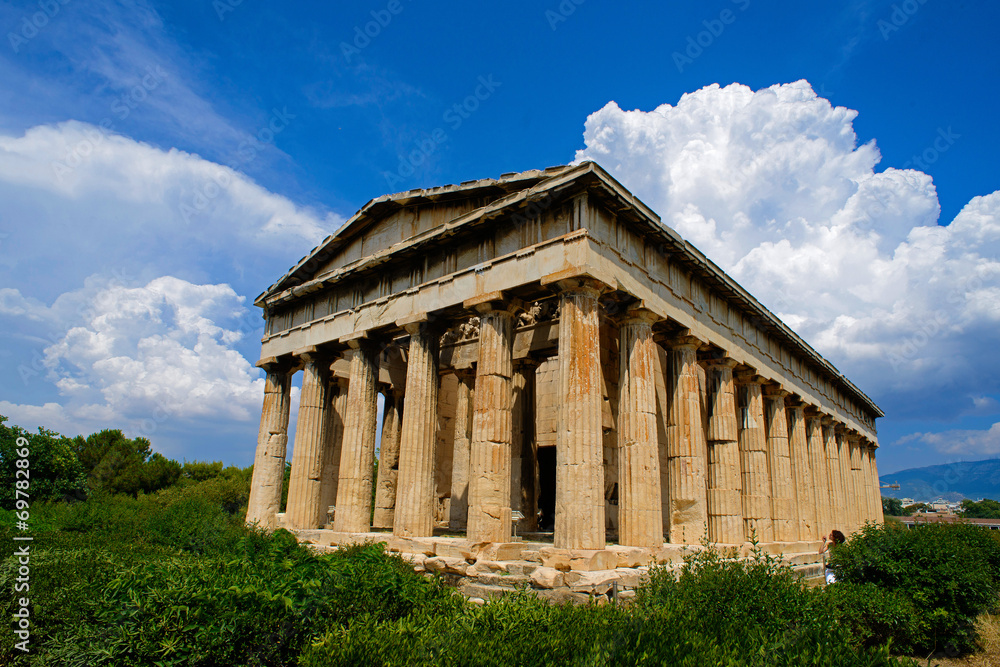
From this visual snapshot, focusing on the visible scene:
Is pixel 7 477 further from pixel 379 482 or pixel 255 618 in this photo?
pixel 255 618

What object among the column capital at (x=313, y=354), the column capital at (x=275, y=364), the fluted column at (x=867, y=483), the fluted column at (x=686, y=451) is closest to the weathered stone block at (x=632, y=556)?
the fluted column at (x=686, y=451)

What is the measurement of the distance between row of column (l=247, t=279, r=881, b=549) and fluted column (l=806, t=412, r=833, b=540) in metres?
0.08

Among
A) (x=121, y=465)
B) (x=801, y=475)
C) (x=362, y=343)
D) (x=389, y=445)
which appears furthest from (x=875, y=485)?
(x=121, y=465)

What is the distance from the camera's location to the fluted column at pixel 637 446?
42.0ft

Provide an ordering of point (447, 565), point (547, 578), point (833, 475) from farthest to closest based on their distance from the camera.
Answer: point (833, 475), point (447, 565), point (547, 578)

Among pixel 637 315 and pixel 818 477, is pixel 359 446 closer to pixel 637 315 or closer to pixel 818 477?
pixel 637 315

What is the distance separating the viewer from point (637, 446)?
13047 mm

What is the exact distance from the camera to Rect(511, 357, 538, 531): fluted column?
61.3 feet

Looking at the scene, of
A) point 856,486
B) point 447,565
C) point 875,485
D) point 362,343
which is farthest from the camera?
point 875,485

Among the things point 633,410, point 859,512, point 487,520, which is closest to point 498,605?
point 487,520

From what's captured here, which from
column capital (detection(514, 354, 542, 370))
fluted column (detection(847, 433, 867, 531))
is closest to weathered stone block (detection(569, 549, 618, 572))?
column capital (detection(514, 354, 542, 370))

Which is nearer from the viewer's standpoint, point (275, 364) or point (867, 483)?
point (275, 364)

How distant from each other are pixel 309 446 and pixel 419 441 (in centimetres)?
520

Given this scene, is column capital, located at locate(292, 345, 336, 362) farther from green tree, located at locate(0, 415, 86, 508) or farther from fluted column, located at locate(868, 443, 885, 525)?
fluted column, located at locate(868, 443, 885, 525)
